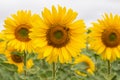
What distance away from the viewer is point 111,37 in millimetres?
6223

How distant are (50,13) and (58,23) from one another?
219 millimetres

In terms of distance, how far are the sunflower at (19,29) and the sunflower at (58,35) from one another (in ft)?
2.95

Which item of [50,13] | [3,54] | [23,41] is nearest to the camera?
[50,13]

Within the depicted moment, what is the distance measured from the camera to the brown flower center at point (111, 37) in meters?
6.14

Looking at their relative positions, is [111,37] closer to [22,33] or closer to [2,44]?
[22,33]

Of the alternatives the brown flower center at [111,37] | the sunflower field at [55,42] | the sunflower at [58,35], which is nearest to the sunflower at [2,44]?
the sunflower field at [55,42]

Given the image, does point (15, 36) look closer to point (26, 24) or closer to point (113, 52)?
point (26, 24)

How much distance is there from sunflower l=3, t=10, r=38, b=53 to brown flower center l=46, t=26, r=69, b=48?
873mm

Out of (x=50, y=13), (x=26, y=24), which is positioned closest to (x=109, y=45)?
(x=26, y=24)

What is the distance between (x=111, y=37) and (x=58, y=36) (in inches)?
58.4

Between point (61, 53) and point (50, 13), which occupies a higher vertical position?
point (50, 13)

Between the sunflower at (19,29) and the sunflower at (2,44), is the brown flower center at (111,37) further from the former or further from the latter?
the sunflower at (2,44)

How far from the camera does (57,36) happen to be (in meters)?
4.93

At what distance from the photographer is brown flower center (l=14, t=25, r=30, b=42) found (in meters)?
5.85
